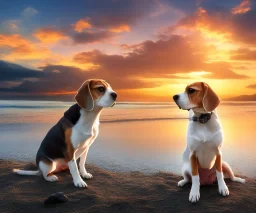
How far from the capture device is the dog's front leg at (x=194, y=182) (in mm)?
4445

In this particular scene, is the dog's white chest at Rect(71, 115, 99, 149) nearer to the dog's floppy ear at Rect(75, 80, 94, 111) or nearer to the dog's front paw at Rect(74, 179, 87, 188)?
the dog's floppy ear at Rect(75, 80, 94, 111)

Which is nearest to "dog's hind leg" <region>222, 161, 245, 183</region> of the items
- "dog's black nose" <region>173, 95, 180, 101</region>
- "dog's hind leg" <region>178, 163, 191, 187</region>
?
"dog's hind leg" <region>178, 163, 191, 187</region>

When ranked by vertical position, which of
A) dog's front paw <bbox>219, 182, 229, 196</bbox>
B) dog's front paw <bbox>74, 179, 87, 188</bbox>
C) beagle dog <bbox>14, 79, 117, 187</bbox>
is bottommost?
dog's front paw <bbox>74, 179, 87, 188</bbox>

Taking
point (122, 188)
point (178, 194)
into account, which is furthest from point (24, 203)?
point (178, 194)

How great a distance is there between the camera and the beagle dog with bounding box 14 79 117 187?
5078 millimetres

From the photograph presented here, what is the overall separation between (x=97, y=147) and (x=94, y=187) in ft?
13.1

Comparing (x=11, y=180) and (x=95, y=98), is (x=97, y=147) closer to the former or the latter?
(x=11, y=180)

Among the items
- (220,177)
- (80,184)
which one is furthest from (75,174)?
(220,177)

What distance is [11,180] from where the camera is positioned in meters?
5.73

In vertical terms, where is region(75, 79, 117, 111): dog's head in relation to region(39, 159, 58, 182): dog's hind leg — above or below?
above

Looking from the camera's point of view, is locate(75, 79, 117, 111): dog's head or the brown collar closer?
the brown collar

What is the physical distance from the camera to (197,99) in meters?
4.34

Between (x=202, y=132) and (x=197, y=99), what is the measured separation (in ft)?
1.51

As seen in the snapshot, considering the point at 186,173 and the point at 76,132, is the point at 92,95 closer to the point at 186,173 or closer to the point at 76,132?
the point at 76,132
